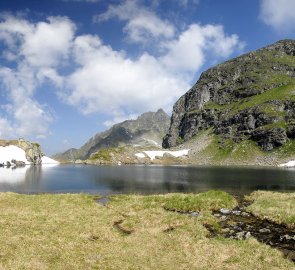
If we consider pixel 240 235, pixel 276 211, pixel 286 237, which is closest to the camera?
pixel 286 237

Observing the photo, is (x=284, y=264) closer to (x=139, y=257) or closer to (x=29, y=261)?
(x=139, y=257)

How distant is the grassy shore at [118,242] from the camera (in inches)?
1081

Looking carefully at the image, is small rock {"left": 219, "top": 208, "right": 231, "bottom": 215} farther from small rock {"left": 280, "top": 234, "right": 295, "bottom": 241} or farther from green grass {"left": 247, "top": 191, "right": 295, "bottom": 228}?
small rock {"left": 280, "top": 234, "right": 295, "bottom": 241}

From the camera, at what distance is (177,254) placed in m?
30.0

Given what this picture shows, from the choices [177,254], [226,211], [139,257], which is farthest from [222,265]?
[226,211]

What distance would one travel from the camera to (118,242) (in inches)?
1321

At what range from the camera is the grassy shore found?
27469 millimetres

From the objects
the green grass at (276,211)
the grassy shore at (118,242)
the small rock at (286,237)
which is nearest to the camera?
the grassy shore at (118,242)

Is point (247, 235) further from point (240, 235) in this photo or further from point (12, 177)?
point (12, 177)

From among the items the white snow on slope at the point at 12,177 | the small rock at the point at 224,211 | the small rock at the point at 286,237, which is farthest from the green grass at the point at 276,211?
the white snow on slope at the point at 12,177

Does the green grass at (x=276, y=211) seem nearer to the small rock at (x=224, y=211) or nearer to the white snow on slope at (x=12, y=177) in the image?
the small rock at (x=224, y=211)

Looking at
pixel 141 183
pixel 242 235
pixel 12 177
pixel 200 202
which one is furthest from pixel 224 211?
pixel 12 177

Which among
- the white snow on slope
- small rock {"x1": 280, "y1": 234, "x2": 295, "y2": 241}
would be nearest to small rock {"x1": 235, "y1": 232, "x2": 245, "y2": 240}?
small rock {"x1": 280, "y1": 234, "x2": 295, "y2": 241}

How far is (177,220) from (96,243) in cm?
1133
